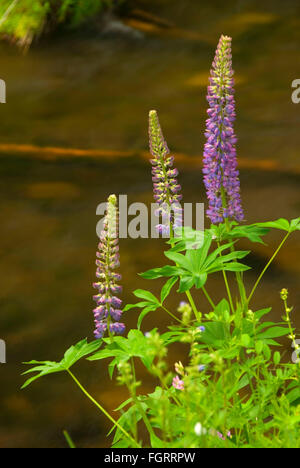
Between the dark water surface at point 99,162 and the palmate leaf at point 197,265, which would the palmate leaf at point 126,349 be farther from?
the dark water surface at point 99,162

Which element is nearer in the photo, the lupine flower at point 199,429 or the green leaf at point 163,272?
the lupine flower at point 199,429

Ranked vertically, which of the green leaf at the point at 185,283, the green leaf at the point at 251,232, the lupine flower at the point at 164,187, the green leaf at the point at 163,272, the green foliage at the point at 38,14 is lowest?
the green leaf at the point at 185,283

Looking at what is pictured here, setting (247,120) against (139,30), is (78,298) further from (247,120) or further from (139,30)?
(139,30)

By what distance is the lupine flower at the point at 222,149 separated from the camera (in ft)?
4.92

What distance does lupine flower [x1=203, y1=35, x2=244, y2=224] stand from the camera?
150 cm

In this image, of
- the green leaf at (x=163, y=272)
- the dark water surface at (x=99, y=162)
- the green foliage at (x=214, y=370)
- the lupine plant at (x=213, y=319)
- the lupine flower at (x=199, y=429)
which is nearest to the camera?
the lupine flower at (x=199, y=429)

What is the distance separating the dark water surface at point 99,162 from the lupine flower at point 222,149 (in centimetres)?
85

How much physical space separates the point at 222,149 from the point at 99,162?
73.7 inches

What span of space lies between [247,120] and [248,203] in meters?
0.67

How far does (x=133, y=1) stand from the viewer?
13.8 feet

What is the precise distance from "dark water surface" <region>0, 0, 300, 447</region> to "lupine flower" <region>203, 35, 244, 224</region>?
845mm

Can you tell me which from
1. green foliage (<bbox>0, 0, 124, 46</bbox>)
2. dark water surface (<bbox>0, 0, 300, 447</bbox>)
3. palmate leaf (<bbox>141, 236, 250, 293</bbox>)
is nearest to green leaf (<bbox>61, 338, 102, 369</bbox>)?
palmate leaf (<bbox>141, 236, 250, 293</bbox>)

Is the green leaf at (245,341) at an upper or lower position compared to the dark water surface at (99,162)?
lower

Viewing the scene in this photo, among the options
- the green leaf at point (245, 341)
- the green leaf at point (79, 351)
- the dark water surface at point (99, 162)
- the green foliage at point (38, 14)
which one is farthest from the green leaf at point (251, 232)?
the green foliage at point (38, 14)
